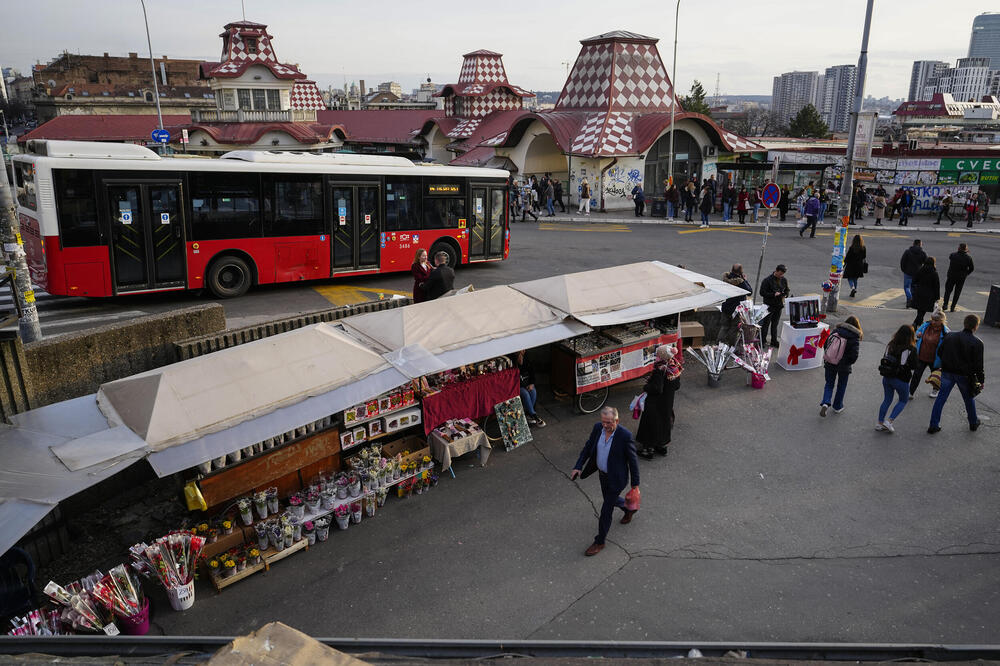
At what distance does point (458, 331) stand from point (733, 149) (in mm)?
28471

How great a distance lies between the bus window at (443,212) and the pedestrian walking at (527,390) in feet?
26.5

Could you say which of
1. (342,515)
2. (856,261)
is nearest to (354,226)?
(342,515)

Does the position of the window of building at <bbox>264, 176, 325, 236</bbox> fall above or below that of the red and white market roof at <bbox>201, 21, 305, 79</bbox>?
below

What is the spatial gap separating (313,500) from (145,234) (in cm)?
857

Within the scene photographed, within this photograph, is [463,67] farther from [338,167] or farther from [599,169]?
[338,167]

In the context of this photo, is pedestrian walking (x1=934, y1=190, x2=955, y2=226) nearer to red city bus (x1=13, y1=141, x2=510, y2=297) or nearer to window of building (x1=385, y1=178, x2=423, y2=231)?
red city bus (x1=13, y1=141, x2=510, y2=297)

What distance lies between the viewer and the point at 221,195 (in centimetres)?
1391

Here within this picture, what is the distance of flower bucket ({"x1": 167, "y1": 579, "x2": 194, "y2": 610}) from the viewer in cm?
602

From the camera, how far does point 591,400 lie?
412 inches

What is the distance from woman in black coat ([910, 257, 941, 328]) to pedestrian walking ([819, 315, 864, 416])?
491 centimetres

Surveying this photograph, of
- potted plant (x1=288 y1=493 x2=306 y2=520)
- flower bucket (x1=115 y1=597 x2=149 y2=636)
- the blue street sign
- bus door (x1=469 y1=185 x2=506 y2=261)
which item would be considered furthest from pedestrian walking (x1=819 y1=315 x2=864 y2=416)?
bus door (x1=469 y1=185 x2=506 y2=261)

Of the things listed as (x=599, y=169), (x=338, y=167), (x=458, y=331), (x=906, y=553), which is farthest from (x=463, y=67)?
(x=906, y=553)

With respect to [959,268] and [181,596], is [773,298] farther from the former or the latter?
[181,596]

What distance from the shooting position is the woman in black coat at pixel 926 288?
526 inches
